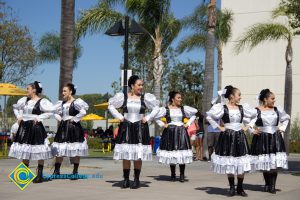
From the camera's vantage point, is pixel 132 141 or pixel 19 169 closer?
pixel 19 169

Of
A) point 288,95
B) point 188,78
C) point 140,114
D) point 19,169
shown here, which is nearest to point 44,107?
point 140,114

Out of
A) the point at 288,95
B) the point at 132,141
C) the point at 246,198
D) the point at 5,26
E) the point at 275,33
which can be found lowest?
the point at 246,198

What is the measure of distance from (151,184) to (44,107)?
2.79 metres

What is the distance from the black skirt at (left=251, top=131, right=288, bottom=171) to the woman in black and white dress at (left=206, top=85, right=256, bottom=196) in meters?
0.28

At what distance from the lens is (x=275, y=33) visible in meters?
24.0

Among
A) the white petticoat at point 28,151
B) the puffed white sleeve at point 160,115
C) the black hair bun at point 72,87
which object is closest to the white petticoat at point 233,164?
the puffed white sleeve at point 160,115

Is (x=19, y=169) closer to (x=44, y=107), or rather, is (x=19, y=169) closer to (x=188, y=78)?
(x=44, y=107)

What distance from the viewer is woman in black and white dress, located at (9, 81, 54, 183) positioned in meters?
11.9

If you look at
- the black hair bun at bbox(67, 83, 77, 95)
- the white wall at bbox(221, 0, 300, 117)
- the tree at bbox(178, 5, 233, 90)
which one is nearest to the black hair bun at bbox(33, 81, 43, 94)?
the black hair bun at bbox(67, 83, 77, 95)

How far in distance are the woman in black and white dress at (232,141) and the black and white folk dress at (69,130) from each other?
125 inches

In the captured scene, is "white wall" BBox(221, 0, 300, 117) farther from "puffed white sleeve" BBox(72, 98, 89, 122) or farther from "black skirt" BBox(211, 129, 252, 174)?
"black skirt" BBox(211, 129, 252, 174)

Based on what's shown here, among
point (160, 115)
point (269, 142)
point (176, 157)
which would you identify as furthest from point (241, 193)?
point (160, 115)

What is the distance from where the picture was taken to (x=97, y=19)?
25.3 m

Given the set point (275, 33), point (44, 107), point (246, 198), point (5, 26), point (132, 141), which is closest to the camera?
point (246, 198)
